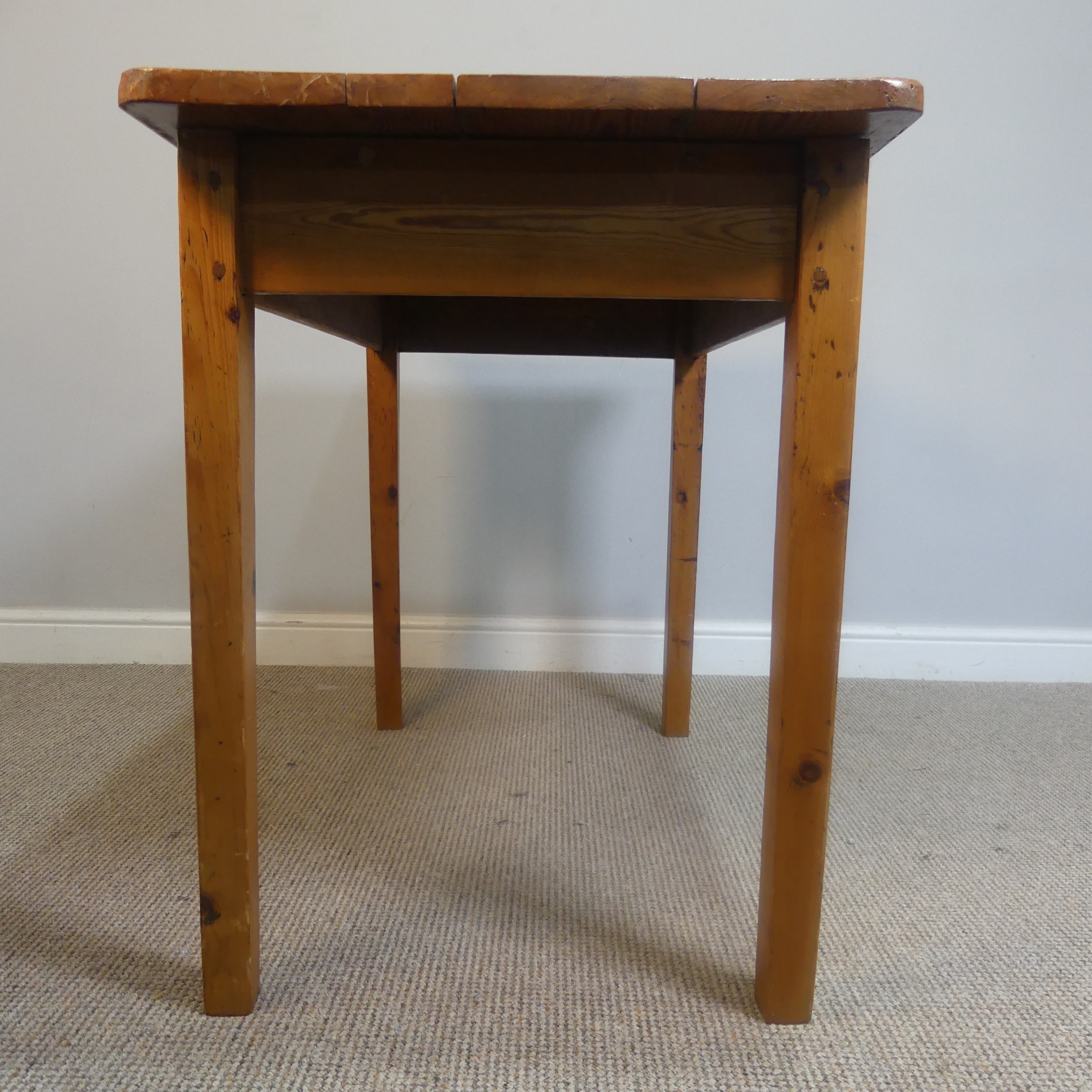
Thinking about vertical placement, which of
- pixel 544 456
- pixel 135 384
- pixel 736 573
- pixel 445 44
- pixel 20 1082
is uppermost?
pixel 445 44

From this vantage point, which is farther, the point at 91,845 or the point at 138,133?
the point at 138,133

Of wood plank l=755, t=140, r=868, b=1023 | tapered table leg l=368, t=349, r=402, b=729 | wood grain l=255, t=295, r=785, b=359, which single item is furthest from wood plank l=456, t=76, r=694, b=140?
tapered table leg l=368, t=349, r=402, b=729

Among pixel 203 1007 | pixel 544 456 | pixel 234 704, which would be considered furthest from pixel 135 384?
pixel 203 1007

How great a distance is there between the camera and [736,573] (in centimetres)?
164

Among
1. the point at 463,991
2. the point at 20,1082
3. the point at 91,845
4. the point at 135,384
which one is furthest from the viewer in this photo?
the point at 135,384

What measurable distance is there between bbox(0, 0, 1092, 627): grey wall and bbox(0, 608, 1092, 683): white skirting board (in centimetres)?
3

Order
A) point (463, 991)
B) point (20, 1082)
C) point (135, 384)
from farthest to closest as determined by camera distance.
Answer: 1. point (135, 384)
2. point (463, 991)
3. point (20, 1082)

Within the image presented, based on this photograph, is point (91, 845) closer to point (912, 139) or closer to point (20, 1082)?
point (20, 1082)

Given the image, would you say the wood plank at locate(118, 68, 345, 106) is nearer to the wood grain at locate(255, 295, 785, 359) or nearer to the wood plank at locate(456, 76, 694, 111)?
the wood plank at locate(456, 76, 694, 111)

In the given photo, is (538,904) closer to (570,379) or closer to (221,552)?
(221,552)

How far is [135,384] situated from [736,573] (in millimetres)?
1240

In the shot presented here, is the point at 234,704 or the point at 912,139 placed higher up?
the point at 912,139

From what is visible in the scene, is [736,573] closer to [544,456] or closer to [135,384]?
[544,456]

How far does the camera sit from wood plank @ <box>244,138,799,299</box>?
25.3 inches
